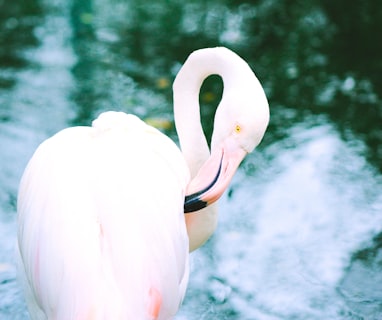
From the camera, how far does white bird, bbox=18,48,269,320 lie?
2447 mm

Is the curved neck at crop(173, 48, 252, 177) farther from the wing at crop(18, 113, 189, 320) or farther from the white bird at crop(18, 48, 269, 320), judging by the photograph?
the wing at crop(18, 113, 189, 320)

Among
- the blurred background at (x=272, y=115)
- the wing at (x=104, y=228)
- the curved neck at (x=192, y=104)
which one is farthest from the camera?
the blurred background at (x=272, y=115)

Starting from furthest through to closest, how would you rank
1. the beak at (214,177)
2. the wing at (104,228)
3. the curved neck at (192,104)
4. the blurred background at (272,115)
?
the blurred background at (272,115) → the curved neck at (192,104) → the beak at (214,177) → the wing at (104,228)

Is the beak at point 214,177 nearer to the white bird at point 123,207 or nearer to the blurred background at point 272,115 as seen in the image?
the white bird at point 123,207

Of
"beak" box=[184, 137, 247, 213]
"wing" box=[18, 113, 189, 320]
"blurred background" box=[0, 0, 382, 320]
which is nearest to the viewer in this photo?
"wing" box=[18, 113, 189, 320]

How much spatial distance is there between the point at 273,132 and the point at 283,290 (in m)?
1.48

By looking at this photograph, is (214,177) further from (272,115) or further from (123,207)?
(272,115)

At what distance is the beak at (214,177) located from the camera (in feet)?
9.57

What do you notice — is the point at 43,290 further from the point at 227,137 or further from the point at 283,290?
the point at 283,290

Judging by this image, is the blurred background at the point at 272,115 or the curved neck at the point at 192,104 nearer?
the curved neck at the point at 192,104

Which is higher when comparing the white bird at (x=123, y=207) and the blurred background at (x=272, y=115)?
the white bird at (x=123, y=207)

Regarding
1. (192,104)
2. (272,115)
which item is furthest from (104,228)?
(272,115)

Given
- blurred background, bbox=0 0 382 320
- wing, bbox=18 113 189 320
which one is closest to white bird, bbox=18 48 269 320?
wing, bbox=18 113 189 320

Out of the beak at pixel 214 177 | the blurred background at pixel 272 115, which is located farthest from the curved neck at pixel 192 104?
the blurred background at pixel 272 115
